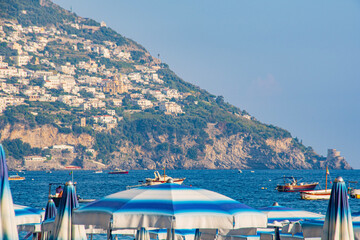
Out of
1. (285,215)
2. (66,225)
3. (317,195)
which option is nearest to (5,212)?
(66,225)

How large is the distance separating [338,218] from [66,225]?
6.05 m

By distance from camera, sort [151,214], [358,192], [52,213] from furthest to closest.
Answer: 1. [358,192]
2. [52,213]
3. [151,214]

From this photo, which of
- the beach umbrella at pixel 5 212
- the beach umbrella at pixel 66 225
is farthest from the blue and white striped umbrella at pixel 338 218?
the beach umbrella at pixel 5 212

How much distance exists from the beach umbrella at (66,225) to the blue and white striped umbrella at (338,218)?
5.54 meters

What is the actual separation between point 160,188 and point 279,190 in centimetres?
9128

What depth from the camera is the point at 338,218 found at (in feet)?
44.2

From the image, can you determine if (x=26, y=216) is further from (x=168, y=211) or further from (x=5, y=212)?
(x=168, y=211)

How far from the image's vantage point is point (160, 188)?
1356cm

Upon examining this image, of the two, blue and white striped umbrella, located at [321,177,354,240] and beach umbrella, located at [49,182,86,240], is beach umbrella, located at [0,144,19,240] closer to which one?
beach umbrella, located at [49,182,86,240]

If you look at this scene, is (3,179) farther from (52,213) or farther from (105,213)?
(52,213)

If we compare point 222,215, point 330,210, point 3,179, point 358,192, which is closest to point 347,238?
point 330,210

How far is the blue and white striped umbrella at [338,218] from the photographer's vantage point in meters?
13.4

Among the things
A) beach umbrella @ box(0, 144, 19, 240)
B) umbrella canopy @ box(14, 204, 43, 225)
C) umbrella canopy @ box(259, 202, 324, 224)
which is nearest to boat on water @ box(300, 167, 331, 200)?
umbrella canopy @ box(259, 202, 324, 224)

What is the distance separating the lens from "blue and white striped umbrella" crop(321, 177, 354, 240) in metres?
13.4
